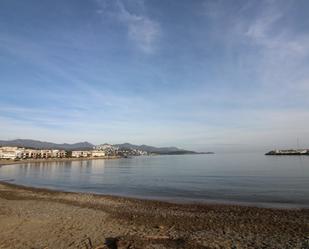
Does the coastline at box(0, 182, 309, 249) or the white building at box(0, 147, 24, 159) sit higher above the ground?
the white building at box(0, 147, 24, 159)

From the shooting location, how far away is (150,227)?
50.7ft

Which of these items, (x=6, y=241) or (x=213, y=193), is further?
(x=213, y=193)

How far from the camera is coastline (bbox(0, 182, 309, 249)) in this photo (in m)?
12.4

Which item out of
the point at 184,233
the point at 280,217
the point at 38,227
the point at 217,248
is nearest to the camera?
the point at 217,248

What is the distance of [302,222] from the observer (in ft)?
56.0

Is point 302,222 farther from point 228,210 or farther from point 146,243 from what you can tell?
point 146,243

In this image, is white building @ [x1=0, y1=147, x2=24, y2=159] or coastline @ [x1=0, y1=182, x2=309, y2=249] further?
white building @ [x1=0, y1=147, x2=24, y2=159]

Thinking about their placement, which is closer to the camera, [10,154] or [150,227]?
[150,227]

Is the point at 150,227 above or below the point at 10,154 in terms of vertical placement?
below

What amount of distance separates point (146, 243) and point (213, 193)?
73.5ft

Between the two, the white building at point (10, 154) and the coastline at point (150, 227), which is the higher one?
the white building at point (10, 154)

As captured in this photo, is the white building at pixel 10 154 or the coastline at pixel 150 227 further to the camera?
the white building at pixel 10 154

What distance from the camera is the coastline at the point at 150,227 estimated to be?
487 inches

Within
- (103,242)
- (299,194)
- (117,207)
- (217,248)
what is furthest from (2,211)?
(299,194)
